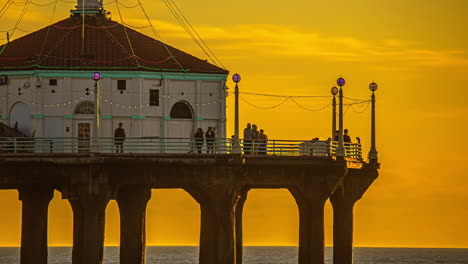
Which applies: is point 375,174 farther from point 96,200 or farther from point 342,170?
point 96,200

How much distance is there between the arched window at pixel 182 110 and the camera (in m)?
103

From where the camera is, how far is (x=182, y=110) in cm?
10306

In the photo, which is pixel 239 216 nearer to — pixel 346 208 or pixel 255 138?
pixel 346 208

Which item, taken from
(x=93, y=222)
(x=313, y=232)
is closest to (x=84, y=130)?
(x=93, y=222)

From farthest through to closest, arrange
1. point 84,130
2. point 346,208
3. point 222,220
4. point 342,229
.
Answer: point 346,208
point 342,229
point 84,130
point 222,220

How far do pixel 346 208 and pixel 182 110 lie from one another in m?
10.4


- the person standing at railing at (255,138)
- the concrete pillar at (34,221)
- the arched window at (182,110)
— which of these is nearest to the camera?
the person standing at railing at (255,138)

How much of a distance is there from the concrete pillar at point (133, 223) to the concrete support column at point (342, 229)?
33.9ft

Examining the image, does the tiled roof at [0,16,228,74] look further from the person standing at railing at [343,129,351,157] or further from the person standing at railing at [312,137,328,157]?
the person standing at railing at [343,129,351,157]

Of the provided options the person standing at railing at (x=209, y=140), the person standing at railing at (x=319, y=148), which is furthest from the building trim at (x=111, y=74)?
the person standing at railing at (x=319, y=148)

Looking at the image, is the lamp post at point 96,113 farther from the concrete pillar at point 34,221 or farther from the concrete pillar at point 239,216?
the concrete pillar at point 239,216

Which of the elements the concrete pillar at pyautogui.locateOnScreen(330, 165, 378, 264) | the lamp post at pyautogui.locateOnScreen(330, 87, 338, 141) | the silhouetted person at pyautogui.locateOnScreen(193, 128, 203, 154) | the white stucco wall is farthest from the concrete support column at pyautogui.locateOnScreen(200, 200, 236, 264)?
the lamp post at pyautogui.locateOnScreen(330, 87, 338, 141)

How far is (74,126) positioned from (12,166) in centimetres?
671

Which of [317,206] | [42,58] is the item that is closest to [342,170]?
[317,206]
